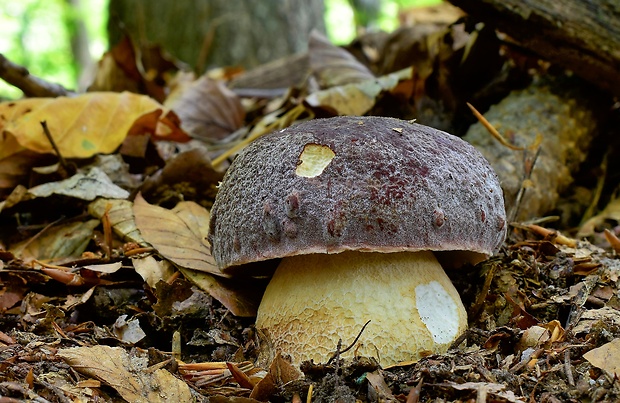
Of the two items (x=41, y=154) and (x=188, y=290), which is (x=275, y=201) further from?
(x=41, y=154)

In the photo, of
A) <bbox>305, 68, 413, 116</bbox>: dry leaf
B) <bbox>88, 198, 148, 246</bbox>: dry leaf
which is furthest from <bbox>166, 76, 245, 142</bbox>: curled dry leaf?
<bbox>88, 198, 148, 246</bbox>: dry leaf

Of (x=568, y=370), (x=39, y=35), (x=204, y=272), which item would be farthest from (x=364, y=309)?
(x=39, y=35)

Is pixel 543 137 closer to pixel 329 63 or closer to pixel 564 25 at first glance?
pixel 564 25

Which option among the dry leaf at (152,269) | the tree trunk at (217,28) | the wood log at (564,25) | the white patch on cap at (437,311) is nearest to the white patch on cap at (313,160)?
the white patch on cap at (437,311)

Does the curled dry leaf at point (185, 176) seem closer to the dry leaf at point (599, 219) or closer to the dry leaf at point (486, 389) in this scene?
the dry leaf at point (486, 389)

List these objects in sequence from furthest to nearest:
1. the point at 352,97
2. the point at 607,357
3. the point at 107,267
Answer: the point at 352,97 → the point at 107,267 → the point at 607,357

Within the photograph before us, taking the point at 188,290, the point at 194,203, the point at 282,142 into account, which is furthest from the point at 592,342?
the point at 194,203
